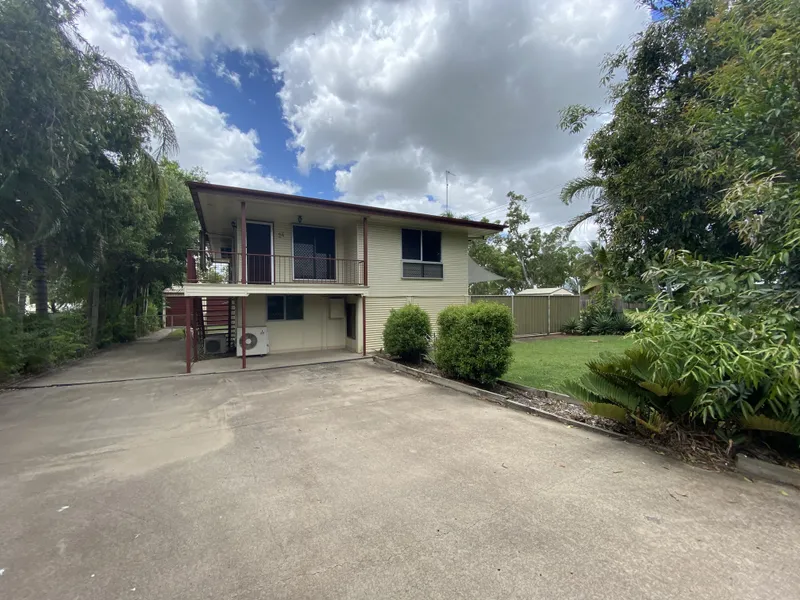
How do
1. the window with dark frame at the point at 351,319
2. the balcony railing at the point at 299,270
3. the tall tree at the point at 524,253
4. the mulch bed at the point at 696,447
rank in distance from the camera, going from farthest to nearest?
the tall tree at the point at 524,253
the window with dark frame at the point at 351,319
the balcony railing at the point at 299,270
the mulch bed at the point at 696,447

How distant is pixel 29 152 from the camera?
20.0 ft

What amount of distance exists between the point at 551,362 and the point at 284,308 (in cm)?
819

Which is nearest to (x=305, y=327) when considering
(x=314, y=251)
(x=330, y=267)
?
(x=330, y=267)

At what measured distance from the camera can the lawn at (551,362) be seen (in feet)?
23.7

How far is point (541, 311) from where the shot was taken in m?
16.5

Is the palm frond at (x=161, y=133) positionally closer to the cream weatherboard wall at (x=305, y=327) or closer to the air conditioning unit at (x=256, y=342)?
the cream weatherboard wall at (x=305, y=327)

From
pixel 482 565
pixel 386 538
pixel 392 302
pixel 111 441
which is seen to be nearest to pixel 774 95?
pixel 482 565

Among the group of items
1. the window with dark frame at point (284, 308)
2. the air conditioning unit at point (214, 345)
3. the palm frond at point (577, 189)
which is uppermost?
the palm frond at point (577, 189)

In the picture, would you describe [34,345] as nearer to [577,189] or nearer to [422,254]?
[422,254]

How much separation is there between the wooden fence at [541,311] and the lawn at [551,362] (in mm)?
2673

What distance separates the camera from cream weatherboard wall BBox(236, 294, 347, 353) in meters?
11.1

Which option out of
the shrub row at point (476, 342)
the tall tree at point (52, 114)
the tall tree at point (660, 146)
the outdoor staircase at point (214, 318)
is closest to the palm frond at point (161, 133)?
the tall tree at point (52, 114)

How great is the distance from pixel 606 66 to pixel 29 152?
10384 millimetres

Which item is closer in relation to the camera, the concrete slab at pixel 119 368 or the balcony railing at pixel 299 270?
the concrete slab at pixel 119 368
